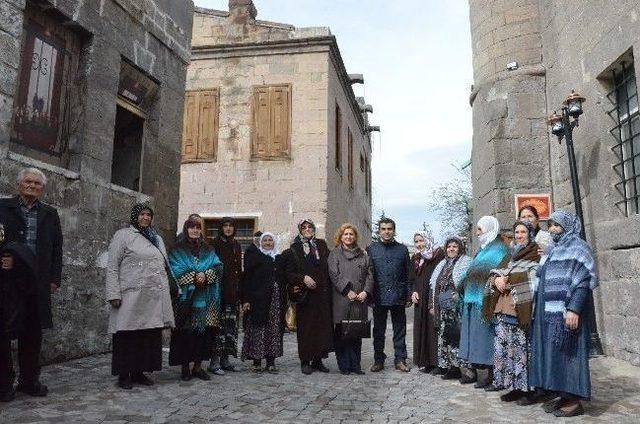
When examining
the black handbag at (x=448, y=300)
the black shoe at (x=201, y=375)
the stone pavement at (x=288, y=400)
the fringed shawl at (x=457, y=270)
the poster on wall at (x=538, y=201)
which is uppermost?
the poster on wall at (x=538, y=201)

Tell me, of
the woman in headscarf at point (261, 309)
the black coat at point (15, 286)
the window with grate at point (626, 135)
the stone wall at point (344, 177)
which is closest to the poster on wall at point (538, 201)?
the window with grate at point (626, 135)

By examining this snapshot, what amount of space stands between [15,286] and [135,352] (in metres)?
1.14

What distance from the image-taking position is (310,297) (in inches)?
214

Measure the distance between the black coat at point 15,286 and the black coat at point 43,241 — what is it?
9 centimetres

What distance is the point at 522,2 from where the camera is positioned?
788cm

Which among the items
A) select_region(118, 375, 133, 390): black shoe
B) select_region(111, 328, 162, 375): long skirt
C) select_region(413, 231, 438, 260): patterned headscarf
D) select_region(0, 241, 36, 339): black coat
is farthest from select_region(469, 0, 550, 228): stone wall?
select_region(0, 241, 36, 339): black coat

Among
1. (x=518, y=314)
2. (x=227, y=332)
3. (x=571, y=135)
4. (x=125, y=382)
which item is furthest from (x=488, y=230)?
(x=125, y=382)

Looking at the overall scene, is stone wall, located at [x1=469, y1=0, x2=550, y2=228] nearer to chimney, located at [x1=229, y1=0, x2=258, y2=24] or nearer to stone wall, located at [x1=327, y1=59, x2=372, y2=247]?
stone wall, located at [x1=327, y1=59, x2=372, y2=247]

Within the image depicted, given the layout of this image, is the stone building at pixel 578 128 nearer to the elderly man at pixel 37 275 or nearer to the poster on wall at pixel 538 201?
the poster on wall at pixel 538 201

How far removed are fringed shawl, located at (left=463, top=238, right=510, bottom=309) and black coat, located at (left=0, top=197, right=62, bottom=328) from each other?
347 centimetres

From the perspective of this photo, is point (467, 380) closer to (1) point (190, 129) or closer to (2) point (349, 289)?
(2) point (349, 289)

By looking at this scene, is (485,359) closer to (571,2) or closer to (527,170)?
(527,170)

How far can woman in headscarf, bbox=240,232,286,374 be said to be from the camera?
5.25m

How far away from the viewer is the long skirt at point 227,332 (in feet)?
17.0
